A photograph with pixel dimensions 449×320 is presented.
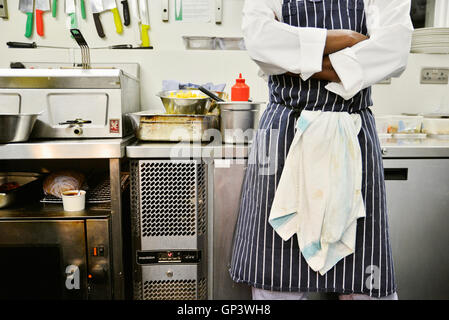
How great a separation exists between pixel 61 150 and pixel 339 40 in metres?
1.09

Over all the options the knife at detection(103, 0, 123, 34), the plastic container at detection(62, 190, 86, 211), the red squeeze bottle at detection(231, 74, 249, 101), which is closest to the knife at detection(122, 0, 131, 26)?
the knife at detection(103, 0, 123, 34)

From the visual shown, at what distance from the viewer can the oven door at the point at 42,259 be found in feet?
4.36

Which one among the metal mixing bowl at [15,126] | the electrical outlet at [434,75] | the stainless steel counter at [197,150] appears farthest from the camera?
the electrical outlet at [434,75]

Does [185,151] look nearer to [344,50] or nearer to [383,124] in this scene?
[344,50]

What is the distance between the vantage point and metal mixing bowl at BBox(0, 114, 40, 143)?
4.18ft

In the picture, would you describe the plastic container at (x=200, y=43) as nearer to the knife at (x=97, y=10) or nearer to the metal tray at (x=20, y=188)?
the knife at (x=97, y=10)

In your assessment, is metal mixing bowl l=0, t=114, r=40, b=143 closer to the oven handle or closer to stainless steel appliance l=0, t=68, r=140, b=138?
stainless steel appliance l=0, t=68, r=140, b=138

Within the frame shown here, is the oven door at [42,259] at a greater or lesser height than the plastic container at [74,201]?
lesser

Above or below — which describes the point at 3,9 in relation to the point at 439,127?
above

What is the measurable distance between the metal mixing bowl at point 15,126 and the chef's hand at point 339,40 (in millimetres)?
1140

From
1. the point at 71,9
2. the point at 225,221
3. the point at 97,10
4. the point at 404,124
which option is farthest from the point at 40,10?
the point at 404,124

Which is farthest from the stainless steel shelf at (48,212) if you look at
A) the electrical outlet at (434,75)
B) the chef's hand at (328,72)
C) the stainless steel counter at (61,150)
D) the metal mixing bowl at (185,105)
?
the electrical outlet at (434,75)

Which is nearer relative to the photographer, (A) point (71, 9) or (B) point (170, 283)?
(B) point (170, 283)

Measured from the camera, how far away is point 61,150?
1.32 meters
